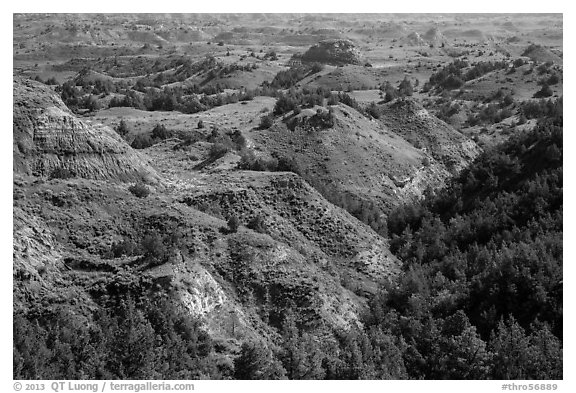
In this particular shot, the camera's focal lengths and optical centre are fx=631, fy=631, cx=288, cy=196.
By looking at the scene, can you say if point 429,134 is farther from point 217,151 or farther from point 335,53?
point 335,53

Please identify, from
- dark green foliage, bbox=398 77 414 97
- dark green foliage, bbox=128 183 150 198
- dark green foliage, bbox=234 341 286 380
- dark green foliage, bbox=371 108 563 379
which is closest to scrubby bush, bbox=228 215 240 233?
dark green foliage, bbox=128 183 150 198

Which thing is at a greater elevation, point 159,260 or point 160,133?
point 160,133

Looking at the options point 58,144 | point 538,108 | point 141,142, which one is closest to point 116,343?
point 58,144

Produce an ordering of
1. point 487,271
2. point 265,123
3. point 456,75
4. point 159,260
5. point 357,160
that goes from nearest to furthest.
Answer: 1. point 159,260
2. point 487,271
3. point 357,160
4. point 265,123
5. point 456,75

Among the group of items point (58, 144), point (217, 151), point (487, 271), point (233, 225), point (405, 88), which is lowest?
point (487, 271)

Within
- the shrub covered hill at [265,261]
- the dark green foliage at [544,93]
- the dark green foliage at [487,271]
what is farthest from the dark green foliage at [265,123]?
the dark green foliage at [544,93]

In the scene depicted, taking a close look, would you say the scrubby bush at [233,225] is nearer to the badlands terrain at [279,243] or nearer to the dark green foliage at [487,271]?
the badlands terrain at [279,243]

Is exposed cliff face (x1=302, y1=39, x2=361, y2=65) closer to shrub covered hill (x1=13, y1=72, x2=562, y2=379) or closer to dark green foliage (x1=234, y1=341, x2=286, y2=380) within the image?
shrub covered hill (x1=13, y1=72, x2=562, y2=379)
